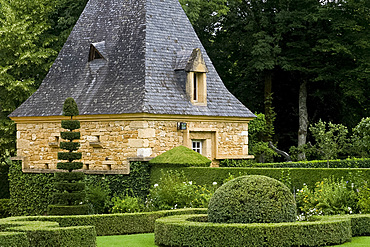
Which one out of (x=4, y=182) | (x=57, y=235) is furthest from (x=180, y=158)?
(x=4, y=182)

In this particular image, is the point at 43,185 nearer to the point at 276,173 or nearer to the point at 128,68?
the point at 128,68

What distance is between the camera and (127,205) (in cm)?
2106

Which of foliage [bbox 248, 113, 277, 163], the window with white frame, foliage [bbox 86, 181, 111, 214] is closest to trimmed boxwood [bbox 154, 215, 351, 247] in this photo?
foliage [bbox 86, 181, 111, 214]

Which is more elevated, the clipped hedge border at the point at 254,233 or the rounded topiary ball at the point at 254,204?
the rounded topiary ball at the point at 254,204

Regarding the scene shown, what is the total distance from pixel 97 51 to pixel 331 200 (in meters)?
12.2

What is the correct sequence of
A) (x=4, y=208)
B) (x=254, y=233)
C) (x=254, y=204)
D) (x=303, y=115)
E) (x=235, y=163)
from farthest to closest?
(x=303, y=115) < (x=4, y=208) < (x=235, y=163) < (x=254, y=204) < (x=254, y=233)

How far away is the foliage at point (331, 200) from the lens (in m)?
17.2

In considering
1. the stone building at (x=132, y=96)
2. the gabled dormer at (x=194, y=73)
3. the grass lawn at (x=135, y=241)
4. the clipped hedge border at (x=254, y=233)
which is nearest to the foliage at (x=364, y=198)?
the grass lawn at (x=135, y=241)

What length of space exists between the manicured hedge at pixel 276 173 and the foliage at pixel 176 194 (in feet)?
0.79

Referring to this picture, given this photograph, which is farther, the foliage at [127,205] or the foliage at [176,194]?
the foliage at [127,205]

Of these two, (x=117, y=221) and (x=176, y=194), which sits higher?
(x=176, y=194)

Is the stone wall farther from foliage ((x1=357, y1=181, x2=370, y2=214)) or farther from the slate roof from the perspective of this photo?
foliage ((x1=357, y1=181, x2=370, y2=214))

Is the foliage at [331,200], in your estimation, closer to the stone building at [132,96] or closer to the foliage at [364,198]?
the foliage at [364,198]

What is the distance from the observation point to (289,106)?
40969 mm
